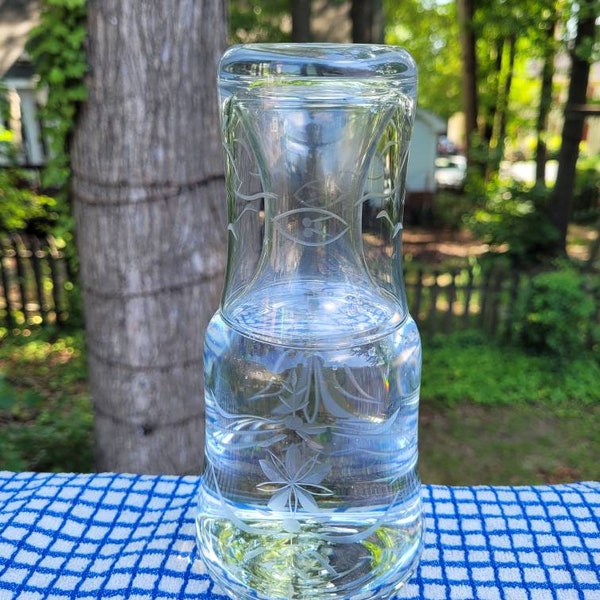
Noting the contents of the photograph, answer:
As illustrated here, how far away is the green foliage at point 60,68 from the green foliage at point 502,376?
3571mm

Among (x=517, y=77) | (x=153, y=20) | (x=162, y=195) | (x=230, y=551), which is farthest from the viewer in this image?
(x=517, y=77)

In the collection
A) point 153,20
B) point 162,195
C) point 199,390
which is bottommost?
point 199,390

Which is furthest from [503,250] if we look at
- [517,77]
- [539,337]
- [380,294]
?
[380,294]

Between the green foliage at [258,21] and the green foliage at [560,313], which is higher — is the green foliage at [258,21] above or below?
above

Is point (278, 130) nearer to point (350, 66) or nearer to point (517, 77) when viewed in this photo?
point (350, 66)

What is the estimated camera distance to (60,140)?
1820 millimetres

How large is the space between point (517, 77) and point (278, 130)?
1222 cm

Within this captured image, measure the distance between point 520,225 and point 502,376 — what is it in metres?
2.46

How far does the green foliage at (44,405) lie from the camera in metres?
2.82

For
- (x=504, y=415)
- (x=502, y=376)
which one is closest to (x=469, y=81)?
(x=502, y=376)

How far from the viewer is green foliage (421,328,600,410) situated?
4789 mm

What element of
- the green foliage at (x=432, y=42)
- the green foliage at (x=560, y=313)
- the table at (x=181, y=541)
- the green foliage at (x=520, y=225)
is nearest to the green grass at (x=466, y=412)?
the green foliage at (x=560, y=313)

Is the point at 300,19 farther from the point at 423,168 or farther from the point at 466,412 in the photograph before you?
the point at 423,168

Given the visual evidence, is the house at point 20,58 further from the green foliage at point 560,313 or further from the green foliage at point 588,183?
the green foliage at point 588,183
